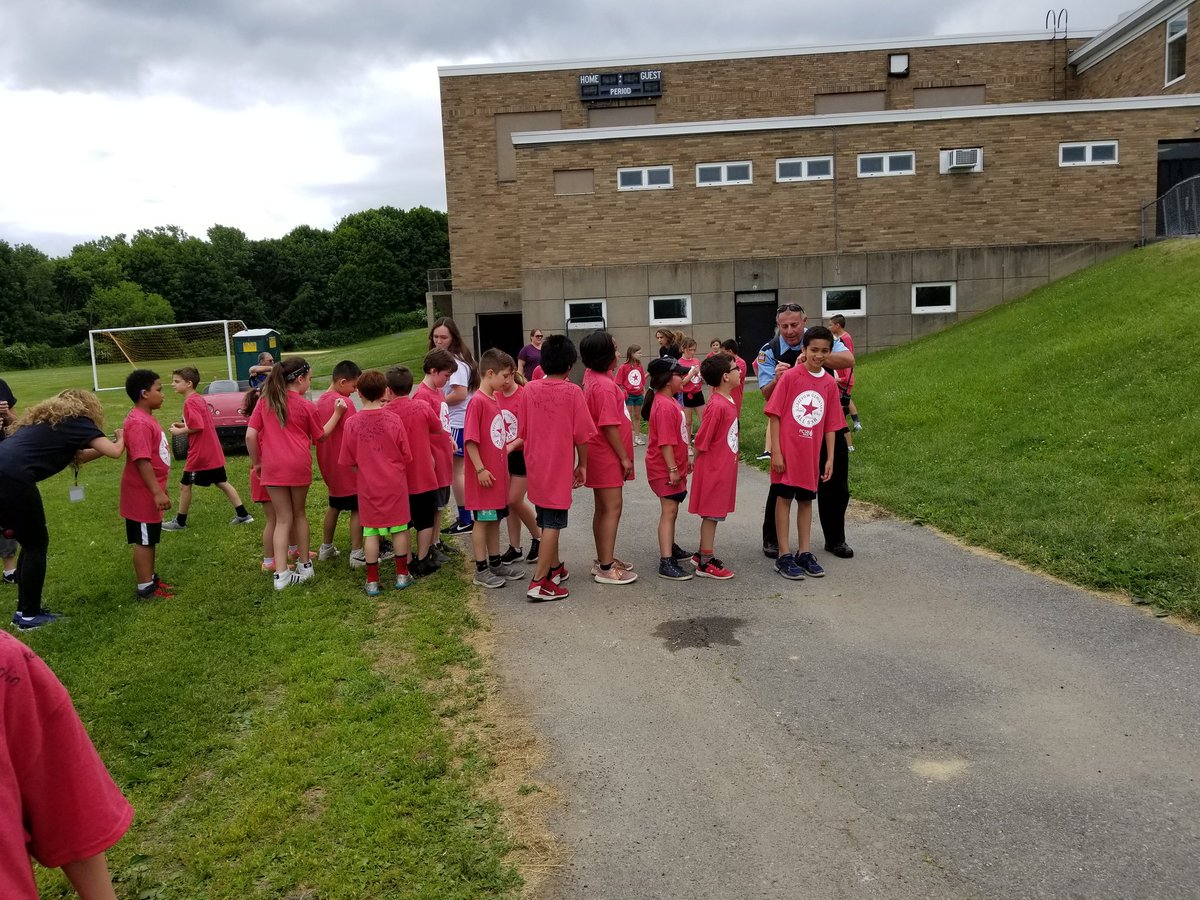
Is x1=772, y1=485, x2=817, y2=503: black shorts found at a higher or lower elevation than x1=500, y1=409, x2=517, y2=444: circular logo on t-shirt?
lower

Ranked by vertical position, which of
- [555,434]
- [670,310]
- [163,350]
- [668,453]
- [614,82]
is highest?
[614,82]

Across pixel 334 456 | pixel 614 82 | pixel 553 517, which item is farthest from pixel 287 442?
pixel 614 82

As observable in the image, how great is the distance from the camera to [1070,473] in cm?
845

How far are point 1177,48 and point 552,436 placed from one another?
24.8 meters

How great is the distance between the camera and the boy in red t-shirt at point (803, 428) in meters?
6.39

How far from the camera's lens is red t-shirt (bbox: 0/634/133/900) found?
1.46 metres

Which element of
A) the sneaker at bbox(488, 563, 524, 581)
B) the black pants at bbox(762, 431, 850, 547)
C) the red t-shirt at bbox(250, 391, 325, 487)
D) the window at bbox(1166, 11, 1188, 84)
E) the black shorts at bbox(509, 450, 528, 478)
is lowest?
the sneaker at bbox(488, 563, 524, 581)

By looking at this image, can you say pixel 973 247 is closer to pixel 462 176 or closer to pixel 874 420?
pixel 874 420

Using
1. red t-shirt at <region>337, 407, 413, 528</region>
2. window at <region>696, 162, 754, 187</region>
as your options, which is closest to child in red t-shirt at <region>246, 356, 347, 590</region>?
red t-shirt at <region>337, 407, 413, 528</region>

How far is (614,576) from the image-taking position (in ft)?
21.3

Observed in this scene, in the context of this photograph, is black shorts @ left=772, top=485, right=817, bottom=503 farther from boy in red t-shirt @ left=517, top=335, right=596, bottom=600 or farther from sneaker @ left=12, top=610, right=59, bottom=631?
sneaker @ left=12, top=610, right=59, bottom=631

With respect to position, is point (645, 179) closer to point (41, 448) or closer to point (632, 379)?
point (632, 379)

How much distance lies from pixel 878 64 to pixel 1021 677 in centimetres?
2639

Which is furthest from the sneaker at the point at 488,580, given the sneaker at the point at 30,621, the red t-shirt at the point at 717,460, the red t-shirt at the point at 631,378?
the red t-shirt at the point at 631,378
